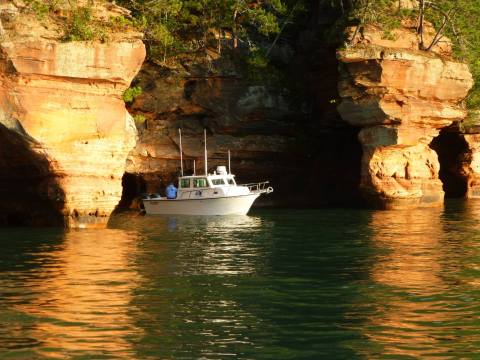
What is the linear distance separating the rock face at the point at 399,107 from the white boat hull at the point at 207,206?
6.83 m

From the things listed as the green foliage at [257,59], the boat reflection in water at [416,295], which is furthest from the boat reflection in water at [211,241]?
the green foliage at [257,59]

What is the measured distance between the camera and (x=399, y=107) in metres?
39.2

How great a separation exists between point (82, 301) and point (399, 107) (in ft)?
90.8

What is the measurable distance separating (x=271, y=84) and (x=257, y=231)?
1683 cm

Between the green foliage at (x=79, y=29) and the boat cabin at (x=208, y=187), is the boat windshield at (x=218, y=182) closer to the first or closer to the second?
the boat cabin at (x=208, y=187)

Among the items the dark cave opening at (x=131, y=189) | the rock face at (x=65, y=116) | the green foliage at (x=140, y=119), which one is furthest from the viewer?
the dark cave opening at (x=131, y=189)

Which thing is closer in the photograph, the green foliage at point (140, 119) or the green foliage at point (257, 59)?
the green foliage at point (140, 119)

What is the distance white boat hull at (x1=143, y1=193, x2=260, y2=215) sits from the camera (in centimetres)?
3819

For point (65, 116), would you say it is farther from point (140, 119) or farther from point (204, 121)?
point (204, 121)

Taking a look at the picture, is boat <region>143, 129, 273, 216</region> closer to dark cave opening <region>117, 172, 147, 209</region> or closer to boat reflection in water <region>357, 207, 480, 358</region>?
dark cave opening <region>117, 172, 147, 209</region>

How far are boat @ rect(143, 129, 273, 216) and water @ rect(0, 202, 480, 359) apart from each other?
1073 cm

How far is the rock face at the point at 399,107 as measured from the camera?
3825 centimetres

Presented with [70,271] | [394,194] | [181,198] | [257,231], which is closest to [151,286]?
[70,271]

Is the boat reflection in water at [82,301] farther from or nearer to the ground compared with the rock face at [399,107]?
nearer to the ground
